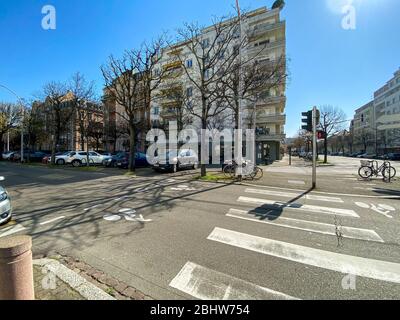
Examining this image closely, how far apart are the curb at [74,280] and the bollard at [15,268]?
22.9 inches

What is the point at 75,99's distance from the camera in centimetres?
2391

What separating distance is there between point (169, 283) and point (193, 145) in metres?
30.7

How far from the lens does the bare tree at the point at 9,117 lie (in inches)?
1436

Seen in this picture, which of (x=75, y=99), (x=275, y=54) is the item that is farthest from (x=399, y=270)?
(x=275, y=54)

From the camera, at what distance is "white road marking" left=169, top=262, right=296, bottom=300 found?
113 inches

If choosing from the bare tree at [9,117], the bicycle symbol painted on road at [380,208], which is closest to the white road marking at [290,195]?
the bicycle symbol painted on road at [380,208]

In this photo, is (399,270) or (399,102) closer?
(399,270)

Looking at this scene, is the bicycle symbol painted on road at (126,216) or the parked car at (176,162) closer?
the bicycle symbol painted on road at (126,216)

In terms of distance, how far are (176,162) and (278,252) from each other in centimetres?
1469

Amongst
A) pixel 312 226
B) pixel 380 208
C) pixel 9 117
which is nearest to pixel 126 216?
pixel 312 226

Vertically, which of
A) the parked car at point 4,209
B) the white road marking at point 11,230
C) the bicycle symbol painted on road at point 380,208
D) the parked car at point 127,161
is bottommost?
the bicycle symbol painted on road at point 380,208

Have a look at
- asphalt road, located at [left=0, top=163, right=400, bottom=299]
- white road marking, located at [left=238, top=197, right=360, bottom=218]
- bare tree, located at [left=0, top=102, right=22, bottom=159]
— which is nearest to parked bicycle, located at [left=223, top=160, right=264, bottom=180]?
asphalt road, located at [left=0, top=163, right=400, bottom=299]

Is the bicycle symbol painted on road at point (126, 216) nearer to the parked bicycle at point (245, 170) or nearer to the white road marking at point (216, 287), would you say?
the white road marking at point (216, 287)
